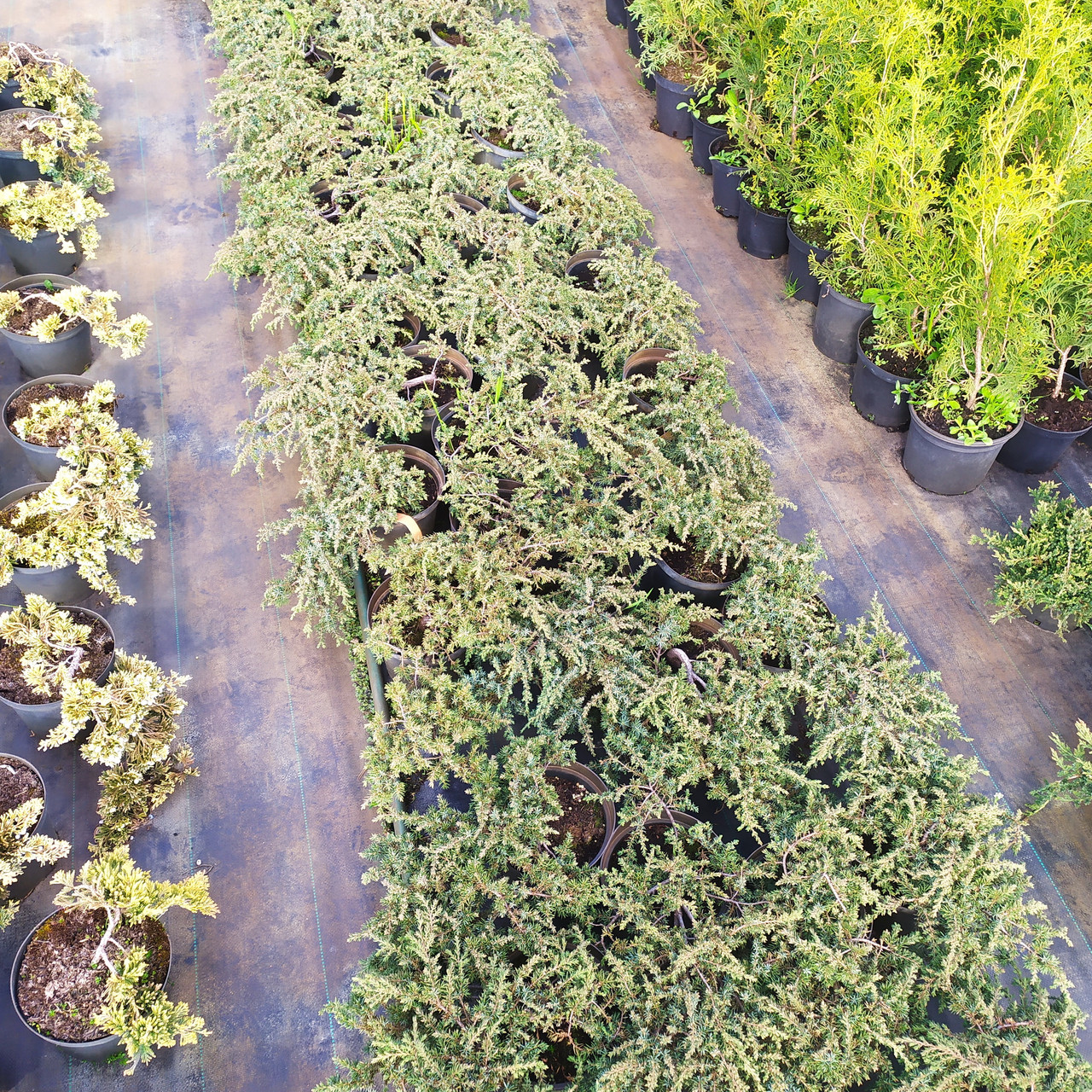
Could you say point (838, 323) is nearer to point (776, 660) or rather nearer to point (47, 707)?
point (776, 660)

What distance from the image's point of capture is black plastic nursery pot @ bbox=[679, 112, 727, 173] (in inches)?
233

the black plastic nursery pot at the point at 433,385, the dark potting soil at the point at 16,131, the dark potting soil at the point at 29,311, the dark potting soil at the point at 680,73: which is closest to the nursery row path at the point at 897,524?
the dark potting soil at the point at 680,73

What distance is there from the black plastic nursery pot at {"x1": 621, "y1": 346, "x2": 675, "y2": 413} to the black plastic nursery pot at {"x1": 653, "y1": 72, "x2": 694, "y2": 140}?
3027mm

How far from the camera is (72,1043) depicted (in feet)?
8.64

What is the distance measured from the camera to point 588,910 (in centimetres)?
263

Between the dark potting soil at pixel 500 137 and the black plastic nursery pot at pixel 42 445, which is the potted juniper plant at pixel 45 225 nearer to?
the black plastic nursery pot at pixel 42 445

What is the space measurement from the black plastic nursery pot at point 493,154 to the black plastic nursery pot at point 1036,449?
130 inches

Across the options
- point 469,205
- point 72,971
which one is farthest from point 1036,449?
point 72,971

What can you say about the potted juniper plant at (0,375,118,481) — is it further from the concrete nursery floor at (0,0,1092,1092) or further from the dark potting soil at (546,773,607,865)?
the dark potting soil at (546,773,607,865)

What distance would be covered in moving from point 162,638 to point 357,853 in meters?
1.42

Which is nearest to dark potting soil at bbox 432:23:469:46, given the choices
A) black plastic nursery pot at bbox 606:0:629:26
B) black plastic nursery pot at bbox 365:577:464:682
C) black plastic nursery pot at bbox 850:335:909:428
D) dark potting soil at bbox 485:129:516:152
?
dark potting soil at bbox 485:129:516:152

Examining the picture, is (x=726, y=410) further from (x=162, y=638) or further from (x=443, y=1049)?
(x=443, y=1049)

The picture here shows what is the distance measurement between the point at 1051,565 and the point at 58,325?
4964 millimetres

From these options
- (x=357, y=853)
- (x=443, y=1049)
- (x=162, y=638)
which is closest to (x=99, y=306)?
(x=162, y=638)
